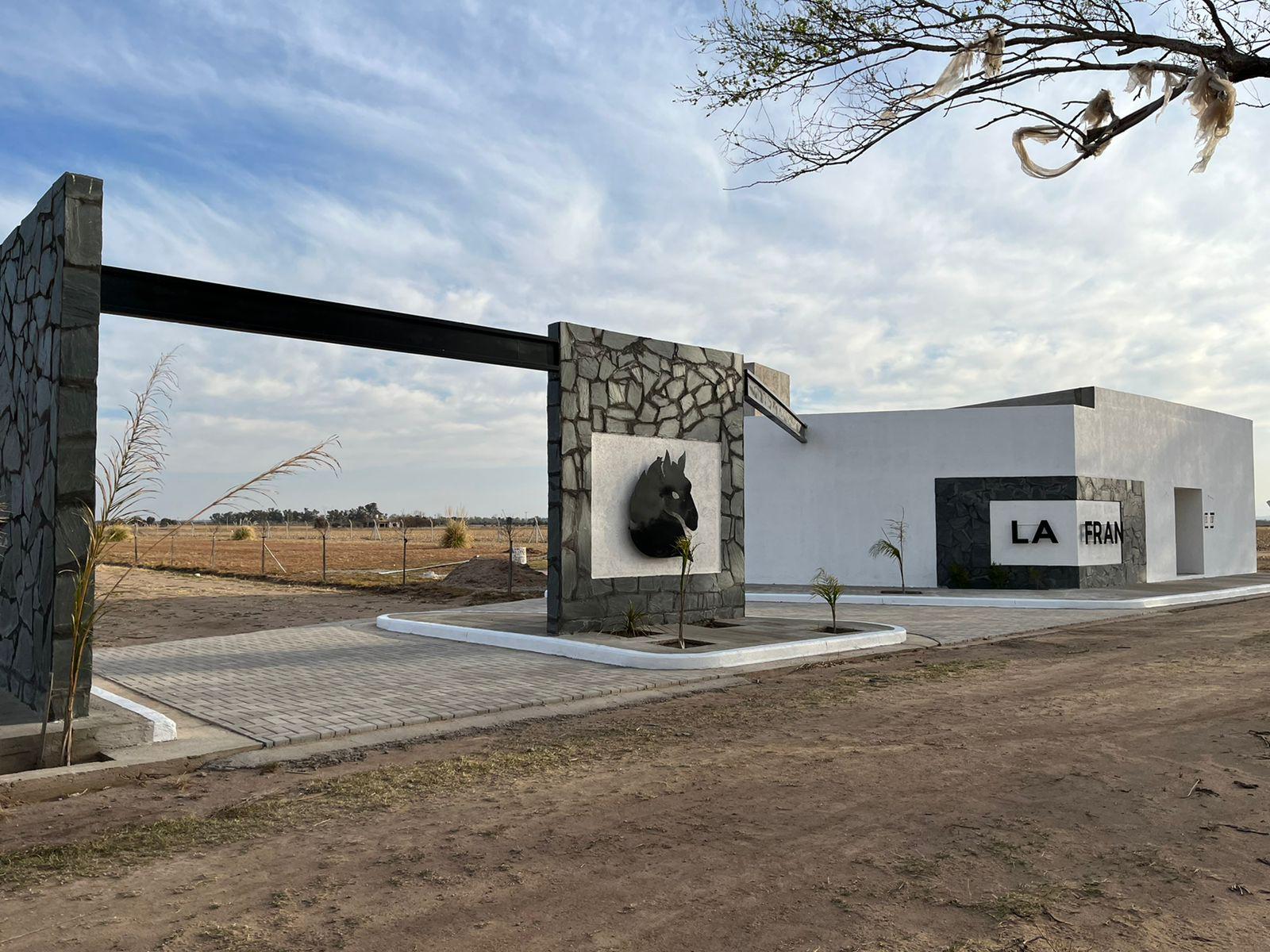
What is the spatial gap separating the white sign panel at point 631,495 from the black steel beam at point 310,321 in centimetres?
147

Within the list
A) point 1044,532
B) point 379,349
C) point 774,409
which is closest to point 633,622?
point 379,349

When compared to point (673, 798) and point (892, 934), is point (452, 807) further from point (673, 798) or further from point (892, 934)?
point (892, 934)

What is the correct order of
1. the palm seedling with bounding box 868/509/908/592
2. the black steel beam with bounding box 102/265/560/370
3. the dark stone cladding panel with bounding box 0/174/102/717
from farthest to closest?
the palm seedling with bounding box 868/509/908/592 < the black steel beam with bounding box 102/265/560/370 < the dark stone cladding panel with bounding box 0/174/102/717

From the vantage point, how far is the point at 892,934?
3449 millimetres

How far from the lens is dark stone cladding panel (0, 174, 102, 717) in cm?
623

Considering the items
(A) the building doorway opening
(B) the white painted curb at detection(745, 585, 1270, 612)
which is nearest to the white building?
(B) the white painted curb at detection(745, 585, 1270, 612)

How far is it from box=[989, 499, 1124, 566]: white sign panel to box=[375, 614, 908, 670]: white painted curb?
8.41m

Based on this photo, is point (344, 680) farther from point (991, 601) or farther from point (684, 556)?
point (991, 601)

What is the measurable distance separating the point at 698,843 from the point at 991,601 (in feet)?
46.4

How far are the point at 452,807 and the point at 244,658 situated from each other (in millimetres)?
6435

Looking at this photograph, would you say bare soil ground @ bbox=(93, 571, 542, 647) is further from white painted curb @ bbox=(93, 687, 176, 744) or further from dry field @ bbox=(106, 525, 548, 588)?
white painted curb @ bbox=(93, 687, 176, 744)

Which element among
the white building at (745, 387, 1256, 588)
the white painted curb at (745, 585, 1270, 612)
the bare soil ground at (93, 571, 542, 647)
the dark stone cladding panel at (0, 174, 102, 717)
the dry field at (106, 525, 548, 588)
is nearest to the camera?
the dark stone cladding panel at (0, 174, 102, 717)

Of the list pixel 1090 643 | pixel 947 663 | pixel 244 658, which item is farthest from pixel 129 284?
pixel 1090 643

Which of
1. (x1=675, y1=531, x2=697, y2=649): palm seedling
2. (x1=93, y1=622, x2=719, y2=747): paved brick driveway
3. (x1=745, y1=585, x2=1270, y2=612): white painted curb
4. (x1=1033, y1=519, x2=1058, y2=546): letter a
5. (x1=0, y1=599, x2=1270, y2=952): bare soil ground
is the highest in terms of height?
(x1=1033, y1=519, x2=1058, y2=546): letter a
